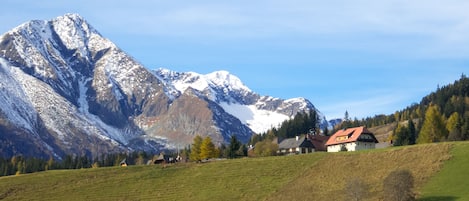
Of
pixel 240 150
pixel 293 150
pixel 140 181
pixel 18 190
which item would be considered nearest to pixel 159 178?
pixel 140 181

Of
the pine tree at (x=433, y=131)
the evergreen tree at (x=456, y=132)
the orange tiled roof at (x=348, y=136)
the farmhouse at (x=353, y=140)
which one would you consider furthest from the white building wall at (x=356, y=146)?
the evergreen tree at (x=456, y=132)

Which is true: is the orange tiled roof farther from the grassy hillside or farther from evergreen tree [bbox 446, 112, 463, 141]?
the grassy hillside

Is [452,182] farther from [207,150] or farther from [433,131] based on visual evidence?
[207,150]

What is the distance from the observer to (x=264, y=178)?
121875mm

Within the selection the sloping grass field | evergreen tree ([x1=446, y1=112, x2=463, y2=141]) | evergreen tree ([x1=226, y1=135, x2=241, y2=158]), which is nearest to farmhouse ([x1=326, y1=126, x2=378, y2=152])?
evergreen tree ([x1=446, y1=112, x2=463, y2=141])

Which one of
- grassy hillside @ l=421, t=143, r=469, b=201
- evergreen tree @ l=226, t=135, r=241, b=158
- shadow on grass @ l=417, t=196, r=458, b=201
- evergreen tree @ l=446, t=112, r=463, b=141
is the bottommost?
shadow on grass @ l=417, t=196, r=458, b=201

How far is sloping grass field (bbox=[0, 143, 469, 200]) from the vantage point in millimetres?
106569

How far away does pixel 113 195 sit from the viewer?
117375 mm

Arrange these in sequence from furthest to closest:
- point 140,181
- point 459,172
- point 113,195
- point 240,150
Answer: point 240,150
point 140,181
point 113,195
point 459,172

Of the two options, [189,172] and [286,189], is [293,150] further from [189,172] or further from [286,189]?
[286,189]

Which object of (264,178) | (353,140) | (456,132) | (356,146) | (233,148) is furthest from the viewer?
(353,140)

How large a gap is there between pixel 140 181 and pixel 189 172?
967cm

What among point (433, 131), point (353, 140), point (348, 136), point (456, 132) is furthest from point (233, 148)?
point (456, 132)

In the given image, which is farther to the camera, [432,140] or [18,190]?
[432,140]
